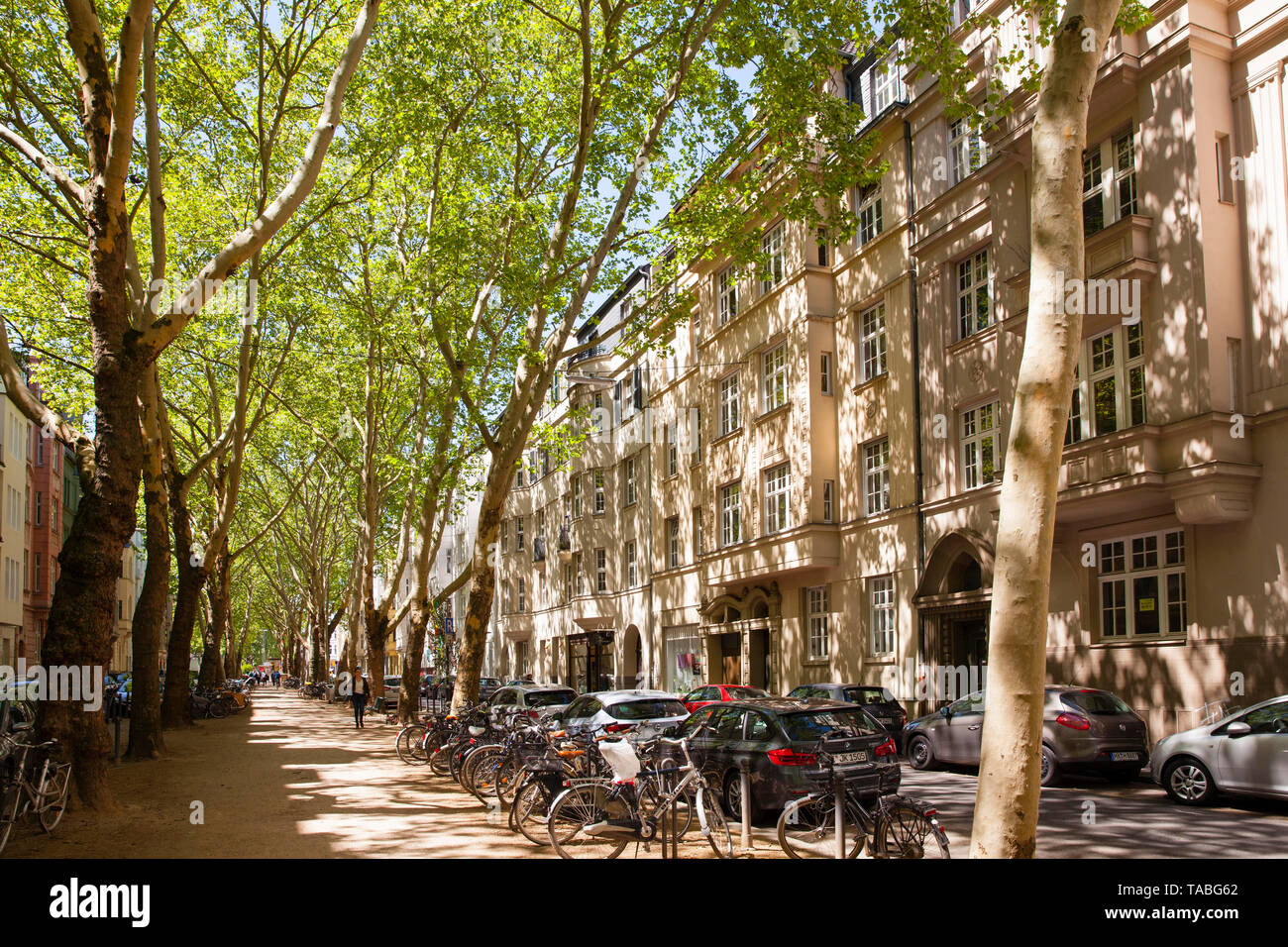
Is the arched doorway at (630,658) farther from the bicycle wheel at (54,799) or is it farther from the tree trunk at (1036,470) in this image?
the tree trunk at (1036,470)

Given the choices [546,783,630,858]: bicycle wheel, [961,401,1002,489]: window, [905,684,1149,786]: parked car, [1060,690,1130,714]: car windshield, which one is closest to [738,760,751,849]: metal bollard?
[546,783,630,858]: bicycle wheel

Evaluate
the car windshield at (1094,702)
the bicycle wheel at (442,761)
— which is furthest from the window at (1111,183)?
the bicycle wheel at (442,761)

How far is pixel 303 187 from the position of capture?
41.7 ft

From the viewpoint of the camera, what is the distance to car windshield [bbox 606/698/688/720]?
1592cm

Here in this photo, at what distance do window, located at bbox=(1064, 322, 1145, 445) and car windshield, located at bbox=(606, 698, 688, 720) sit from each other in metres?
8.05

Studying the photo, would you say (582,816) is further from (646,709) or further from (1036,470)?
(646,709)

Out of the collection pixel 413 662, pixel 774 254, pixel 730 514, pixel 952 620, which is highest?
pixel 774 254

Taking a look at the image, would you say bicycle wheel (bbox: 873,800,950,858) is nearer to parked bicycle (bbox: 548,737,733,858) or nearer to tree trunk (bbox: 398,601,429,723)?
parked bicycle (bbox: 548,737,733,858)

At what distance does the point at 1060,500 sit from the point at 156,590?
16252mm

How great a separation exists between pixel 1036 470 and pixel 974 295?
17.0m

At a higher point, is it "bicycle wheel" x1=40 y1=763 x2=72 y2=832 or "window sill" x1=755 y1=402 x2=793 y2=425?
"window sill" x1=755 y1=402 x2=793 y2=425

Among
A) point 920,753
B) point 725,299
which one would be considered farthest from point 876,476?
point 725,299

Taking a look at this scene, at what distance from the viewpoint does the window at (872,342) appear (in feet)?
84.1

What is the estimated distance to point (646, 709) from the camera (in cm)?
1611
